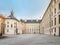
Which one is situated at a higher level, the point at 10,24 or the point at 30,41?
the point at 10,24

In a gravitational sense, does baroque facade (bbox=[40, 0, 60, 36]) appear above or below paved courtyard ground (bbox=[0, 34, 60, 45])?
above

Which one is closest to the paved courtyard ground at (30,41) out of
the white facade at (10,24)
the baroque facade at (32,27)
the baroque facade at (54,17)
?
the baroque facade at (54,17)

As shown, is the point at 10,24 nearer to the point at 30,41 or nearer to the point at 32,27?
the point at 32,27

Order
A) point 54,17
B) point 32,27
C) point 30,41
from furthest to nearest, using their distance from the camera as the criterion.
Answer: point 32,27
point 54,17
point 30,41

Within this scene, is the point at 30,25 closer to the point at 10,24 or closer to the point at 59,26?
the point at 10,24

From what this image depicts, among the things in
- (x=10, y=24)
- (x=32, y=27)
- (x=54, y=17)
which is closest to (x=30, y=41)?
(x=54, y=17)

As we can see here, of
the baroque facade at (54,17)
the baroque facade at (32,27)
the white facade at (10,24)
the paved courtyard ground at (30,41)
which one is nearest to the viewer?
the paved courtyard ground at (30,41)

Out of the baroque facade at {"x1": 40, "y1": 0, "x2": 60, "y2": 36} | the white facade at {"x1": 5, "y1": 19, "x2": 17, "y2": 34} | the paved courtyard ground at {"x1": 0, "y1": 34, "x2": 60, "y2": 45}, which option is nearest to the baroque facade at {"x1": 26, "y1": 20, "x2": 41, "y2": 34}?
the white facade at {"x1": 5, "y1": 19, "x2": 17, "y2": 34}

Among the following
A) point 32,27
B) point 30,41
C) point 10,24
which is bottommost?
point 32,27

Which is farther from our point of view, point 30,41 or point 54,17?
point 54,17

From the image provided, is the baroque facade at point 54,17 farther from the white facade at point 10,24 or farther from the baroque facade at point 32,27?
the baroque facade at point 32,27

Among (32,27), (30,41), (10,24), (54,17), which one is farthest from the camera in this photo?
(32,27)

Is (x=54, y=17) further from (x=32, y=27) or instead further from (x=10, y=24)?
(x=32, y=27)

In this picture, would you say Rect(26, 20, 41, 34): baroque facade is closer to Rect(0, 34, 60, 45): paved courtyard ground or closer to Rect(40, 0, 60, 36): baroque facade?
Rect(40, 0, 60, 36): baroque facade
